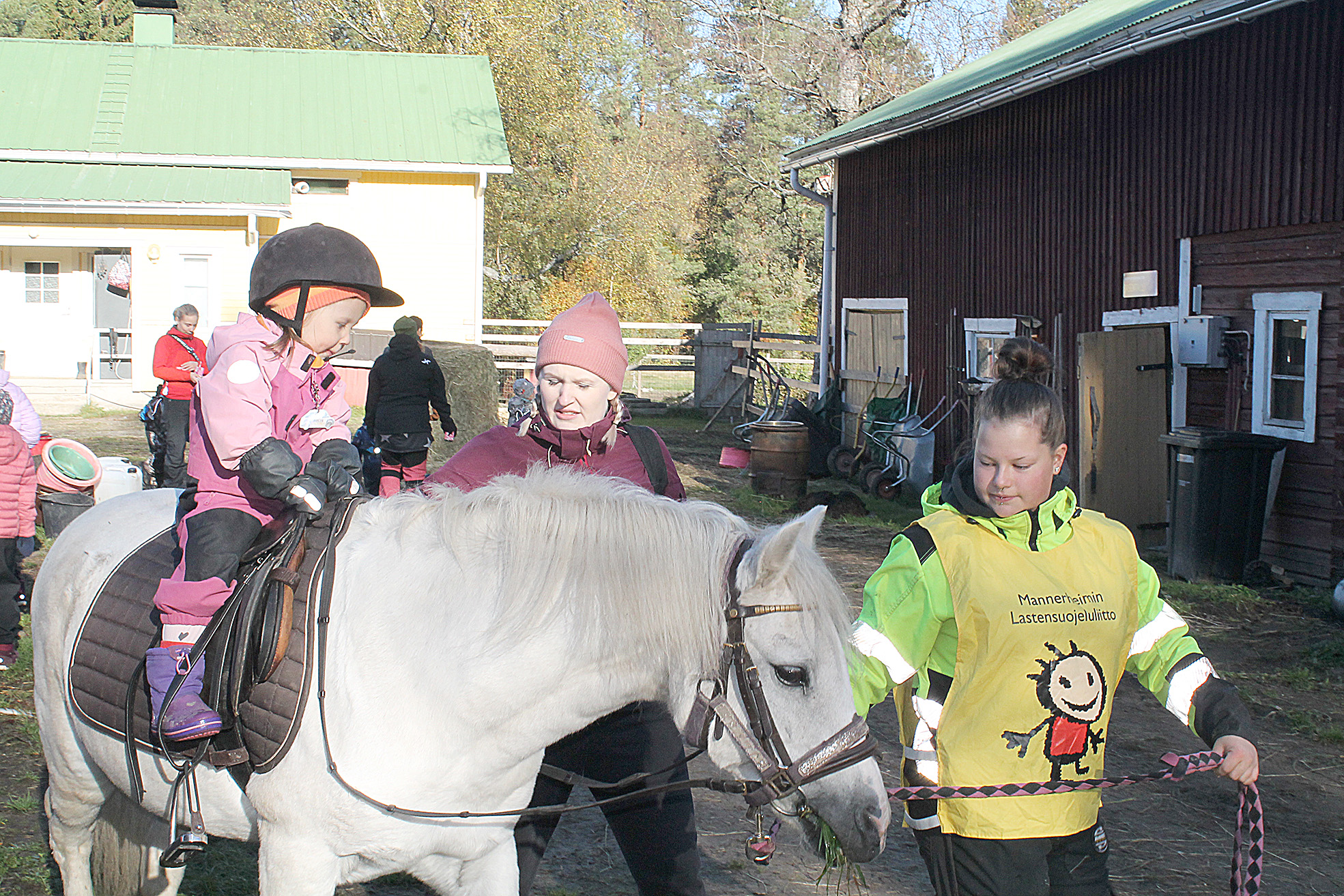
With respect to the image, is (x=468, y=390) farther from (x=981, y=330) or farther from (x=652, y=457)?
(x=652, y=457)

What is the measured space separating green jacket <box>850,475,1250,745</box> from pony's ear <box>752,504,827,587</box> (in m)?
0.31

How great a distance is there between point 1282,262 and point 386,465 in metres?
7.41

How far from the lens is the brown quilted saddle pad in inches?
92.0

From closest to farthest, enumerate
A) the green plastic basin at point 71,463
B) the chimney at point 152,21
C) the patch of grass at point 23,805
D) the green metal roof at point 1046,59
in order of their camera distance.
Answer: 1. the patch of grass at point 23,805
2. the green plastic basin at point 71,463
3. the green metal roof at point 1046,59
4. the chimney at point 152,21

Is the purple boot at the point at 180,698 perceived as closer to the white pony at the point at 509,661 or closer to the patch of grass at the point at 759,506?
the white pony at the point at 509,661

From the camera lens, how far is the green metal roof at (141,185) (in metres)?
19.1

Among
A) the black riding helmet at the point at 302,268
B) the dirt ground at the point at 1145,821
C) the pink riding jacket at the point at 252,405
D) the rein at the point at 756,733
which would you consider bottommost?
the dirt ground at the point at 1145,821

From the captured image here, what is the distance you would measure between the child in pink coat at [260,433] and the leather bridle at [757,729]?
989 millimetres

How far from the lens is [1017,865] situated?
2.30 m

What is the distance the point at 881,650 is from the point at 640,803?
764 millimetres

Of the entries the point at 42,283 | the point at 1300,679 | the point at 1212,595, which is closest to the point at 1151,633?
the point at 1300,679

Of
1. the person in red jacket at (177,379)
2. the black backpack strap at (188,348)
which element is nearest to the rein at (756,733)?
the person in red jacket at (177,379)

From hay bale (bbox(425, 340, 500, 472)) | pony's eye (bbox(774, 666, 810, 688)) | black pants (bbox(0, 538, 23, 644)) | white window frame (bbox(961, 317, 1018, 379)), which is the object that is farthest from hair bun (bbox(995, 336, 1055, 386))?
hay bale (bbox(425, 340, 500, 472))

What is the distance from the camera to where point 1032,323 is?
1142 centimetres
